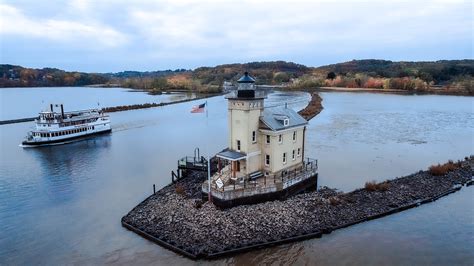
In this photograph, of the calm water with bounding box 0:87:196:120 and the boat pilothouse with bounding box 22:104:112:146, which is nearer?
the boat pilothouse with bounding box 22:104:112:146

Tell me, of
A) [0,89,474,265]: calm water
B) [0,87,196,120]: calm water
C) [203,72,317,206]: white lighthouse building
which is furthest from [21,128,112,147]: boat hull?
[203,72,317,206]: white lighthouse building

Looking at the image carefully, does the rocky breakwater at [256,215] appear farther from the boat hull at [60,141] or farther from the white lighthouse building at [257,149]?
the boat hull at [60,141]

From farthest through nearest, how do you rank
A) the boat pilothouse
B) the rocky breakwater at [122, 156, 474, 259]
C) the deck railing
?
the boat pilothouse
the deck railing
the rocky breakwater at [122, 156, 474, 259]

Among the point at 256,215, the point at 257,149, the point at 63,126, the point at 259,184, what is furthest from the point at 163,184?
the point at 63,126

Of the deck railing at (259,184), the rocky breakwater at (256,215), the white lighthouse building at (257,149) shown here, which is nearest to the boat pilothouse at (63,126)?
the rocky breakwater at (256,215)

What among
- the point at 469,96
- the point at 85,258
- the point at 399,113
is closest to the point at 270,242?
the point at 85,258

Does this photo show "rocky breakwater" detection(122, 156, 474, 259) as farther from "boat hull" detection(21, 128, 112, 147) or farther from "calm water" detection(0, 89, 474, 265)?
"boat hull" detection(21, 128, 112, 147)

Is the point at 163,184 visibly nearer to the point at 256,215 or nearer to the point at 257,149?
the point at 257,149
